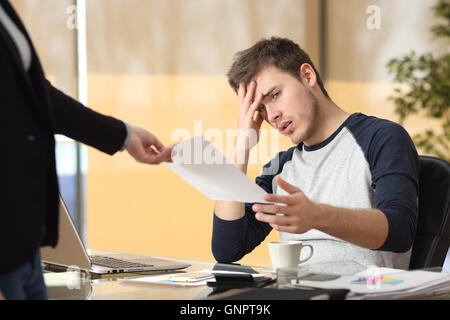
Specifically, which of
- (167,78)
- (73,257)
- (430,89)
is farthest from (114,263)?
(430,89)

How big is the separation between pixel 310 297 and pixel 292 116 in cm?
88

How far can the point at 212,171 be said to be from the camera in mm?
1164

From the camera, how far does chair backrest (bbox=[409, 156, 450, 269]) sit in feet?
4.92

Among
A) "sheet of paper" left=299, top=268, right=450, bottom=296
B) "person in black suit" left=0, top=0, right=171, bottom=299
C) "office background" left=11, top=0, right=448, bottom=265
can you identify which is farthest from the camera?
"office background" left=11, top=0, right=448, bottom=265

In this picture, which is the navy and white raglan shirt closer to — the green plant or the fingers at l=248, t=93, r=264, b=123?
the fingers at l=248, t=93, r=264, b=123

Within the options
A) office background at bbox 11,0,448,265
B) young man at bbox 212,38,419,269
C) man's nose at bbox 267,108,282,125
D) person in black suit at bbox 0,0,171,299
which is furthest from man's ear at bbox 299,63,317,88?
office background at bbox 11,0,448,265

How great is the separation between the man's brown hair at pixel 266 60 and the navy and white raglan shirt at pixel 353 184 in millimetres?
220

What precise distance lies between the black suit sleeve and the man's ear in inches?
A: 33.5

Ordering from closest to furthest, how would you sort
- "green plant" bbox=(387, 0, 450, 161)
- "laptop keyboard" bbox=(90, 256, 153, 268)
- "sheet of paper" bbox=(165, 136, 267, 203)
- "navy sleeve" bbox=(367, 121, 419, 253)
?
"sheet of paper" bbox=(165, 136, 267, 203)
"navy sleeve" bbox=(367, 121, 419, 253)
"laptop keyboard" bbox=(90, 256, 153, 268)
"green plant" bbox=(387, 0, 450, 161)

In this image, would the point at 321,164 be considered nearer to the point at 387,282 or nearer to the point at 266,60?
the point at 266,60

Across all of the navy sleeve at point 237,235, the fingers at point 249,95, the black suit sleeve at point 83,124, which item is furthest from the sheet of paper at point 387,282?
the fingers at point 249,95

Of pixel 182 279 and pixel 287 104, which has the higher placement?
pixel 287 104

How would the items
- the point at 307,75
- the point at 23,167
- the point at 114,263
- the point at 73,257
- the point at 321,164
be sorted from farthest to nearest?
1. the point at 307,75
2. the point at 321,164
3. the point at 114,263
4. the point at 73,257
5. the point at 23,167

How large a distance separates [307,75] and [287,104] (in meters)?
0.14
